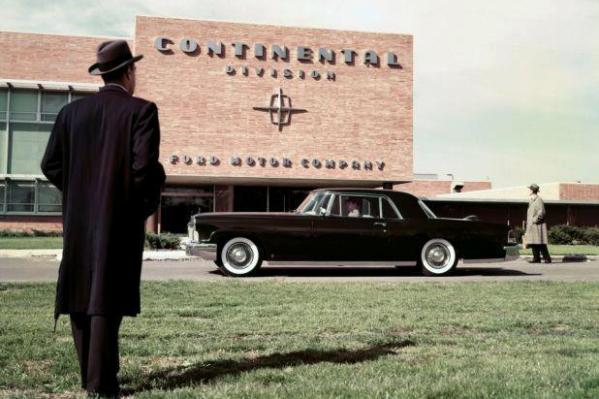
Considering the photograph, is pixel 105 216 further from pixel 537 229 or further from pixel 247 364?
pixel 537 229

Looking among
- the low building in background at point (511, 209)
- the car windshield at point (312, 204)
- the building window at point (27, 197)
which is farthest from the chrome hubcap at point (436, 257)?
the building window at point (27, 197)

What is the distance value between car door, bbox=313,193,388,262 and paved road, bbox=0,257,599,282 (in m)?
0.42

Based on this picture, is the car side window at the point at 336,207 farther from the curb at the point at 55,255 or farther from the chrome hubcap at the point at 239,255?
the curb at the point at 55,255

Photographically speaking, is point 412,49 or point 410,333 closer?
point 410,333

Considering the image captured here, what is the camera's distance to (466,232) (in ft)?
41.0

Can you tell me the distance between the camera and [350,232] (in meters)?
11.9

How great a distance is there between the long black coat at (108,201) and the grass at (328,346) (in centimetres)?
60

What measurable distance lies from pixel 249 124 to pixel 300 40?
185 inches

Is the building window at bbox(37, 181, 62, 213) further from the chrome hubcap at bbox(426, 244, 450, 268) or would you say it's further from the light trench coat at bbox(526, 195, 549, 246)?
the chrome hubcap at bbox(426, 244, 450, 268)

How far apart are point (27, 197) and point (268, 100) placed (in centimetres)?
1316

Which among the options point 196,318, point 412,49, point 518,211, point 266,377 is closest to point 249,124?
point 412,49

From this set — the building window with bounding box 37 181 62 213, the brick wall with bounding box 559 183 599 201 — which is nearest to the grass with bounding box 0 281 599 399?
the building window with bounding box 37 181 62 213

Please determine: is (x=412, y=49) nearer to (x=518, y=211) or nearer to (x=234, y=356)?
(x=518, y=211)

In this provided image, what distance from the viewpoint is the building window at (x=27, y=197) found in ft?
111
